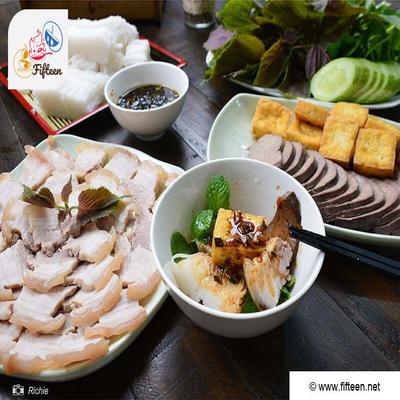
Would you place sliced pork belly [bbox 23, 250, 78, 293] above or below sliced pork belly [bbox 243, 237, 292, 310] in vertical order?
below

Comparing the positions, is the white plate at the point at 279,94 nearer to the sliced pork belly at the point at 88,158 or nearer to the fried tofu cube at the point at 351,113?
the fried tofu cube at the point at 351,113

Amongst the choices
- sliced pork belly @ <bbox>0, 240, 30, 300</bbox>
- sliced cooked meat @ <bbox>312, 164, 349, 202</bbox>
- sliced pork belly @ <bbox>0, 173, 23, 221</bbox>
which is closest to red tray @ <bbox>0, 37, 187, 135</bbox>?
sliced pork belly @ <bbox>0, 173, 23, 221</bbox>

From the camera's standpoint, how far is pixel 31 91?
1861mm

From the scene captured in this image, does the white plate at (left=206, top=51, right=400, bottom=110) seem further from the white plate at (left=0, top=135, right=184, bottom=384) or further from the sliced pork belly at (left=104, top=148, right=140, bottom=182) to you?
the white plate at (left=0, top=135, right=184, bottom=384)

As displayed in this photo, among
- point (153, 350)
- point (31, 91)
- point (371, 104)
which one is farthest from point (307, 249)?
point (31, 91)

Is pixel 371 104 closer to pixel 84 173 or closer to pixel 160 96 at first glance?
pixel 160 96

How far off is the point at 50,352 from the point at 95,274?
0.22 meters

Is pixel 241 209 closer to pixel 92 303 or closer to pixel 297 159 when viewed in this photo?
pixel 297 159

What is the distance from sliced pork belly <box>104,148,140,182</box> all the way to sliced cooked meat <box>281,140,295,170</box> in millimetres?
509

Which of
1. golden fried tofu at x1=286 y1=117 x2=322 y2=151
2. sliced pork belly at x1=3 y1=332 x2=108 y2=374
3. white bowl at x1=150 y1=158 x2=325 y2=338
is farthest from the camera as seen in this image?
golden fried tofu at x1=286 y1=117 x2=322 y2=151

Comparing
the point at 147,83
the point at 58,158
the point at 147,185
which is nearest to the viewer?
the point at 147,185

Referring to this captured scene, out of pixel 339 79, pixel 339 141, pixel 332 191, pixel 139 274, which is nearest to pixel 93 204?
pixel 139 274

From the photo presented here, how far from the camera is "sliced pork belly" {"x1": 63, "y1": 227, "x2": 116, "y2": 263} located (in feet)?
3.75

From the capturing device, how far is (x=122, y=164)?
1458 mm
